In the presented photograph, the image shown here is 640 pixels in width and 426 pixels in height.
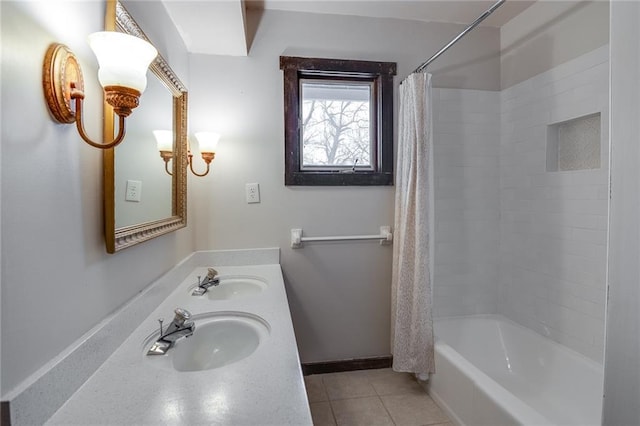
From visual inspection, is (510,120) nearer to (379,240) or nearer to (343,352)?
(379,240)

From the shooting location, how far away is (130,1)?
3.67 feet

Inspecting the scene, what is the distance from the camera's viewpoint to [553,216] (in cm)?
189

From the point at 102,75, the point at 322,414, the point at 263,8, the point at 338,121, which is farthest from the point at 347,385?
the point at 263,8

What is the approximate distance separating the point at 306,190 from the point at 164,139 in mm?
918

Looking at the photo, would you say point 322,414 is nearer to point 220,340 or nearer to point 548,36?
point 220,340

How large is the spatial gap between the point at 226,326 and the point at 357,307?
1192 mm

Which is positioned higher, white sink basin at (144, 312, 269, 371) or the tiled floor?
white sink basin at (144, 312, 269, 371)

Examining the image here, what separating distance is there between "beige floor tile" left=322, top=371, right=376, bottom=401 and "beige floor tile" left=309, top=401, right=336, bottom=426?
0.26ft

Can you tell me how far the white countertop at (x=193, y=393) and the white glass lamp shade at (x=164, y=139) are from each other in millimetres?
818

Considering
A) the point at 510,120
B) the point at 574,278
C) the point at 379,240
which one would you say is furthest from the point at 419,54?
the point at 574,278

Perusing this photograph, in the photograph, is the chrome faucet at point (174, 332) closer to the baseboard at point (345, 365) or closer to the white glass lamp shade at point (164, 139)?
the white glass lamp shade at point (164, 139)

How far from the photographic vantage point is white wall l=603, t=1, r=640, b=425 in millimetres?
441

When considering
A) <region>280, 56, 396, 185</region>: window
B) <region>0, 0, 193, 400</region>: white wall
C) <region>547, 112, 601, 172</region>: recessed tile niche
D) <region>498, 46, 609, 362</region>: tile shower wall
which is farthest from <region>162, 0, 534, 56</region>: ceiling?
<region>547, 112, 601, 172</region>: recessed tile niche

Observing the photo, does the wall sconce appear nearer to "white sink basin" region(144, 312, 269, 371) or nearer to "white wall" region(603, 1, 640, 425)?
"white sink basin" region(144, 312, 269, 371)
